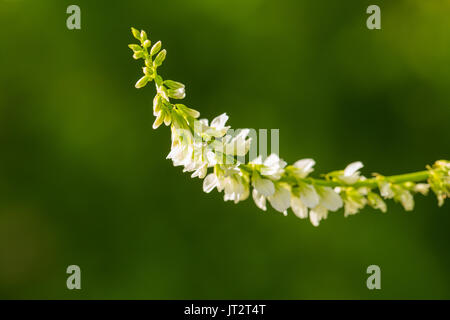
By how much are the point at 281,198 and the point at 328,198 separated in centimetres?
6

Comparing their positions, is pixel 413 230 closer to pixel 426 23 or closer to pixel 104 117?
pixel 426 23

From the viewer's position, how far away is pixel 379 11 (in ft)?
6.88

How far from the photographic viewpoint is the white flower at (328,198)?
1.85 ft

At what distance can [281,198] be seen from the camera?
0.55m

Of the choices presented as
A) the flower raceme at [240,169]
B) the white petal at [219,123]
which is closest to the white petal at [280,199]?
the flower raceme at [240,169]

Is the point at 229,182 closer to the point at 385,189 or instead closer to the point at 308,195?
the point at 308,195

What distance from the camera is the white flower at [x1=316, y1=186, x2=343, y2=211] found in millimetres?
563

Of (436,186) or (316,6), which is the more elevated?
(316,6)

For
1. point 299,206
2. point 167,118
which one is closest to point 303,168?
point 299,206

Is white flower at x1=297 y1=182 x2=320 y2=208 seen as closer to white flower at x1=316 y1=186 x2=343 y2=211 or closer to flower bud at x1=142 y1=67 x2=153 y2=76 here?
white flower at x1=316 y1=186 x2=343 y2=211

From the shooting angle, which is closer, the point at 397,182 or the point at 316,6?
the point at 397,182

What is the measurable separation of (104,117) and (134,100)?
0.16m

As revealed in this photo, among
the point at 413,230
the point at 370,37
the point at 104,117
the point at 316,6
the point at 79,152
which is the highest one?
the point at 316,6

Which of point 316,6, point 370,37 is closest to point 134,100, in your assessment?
point 316,6
